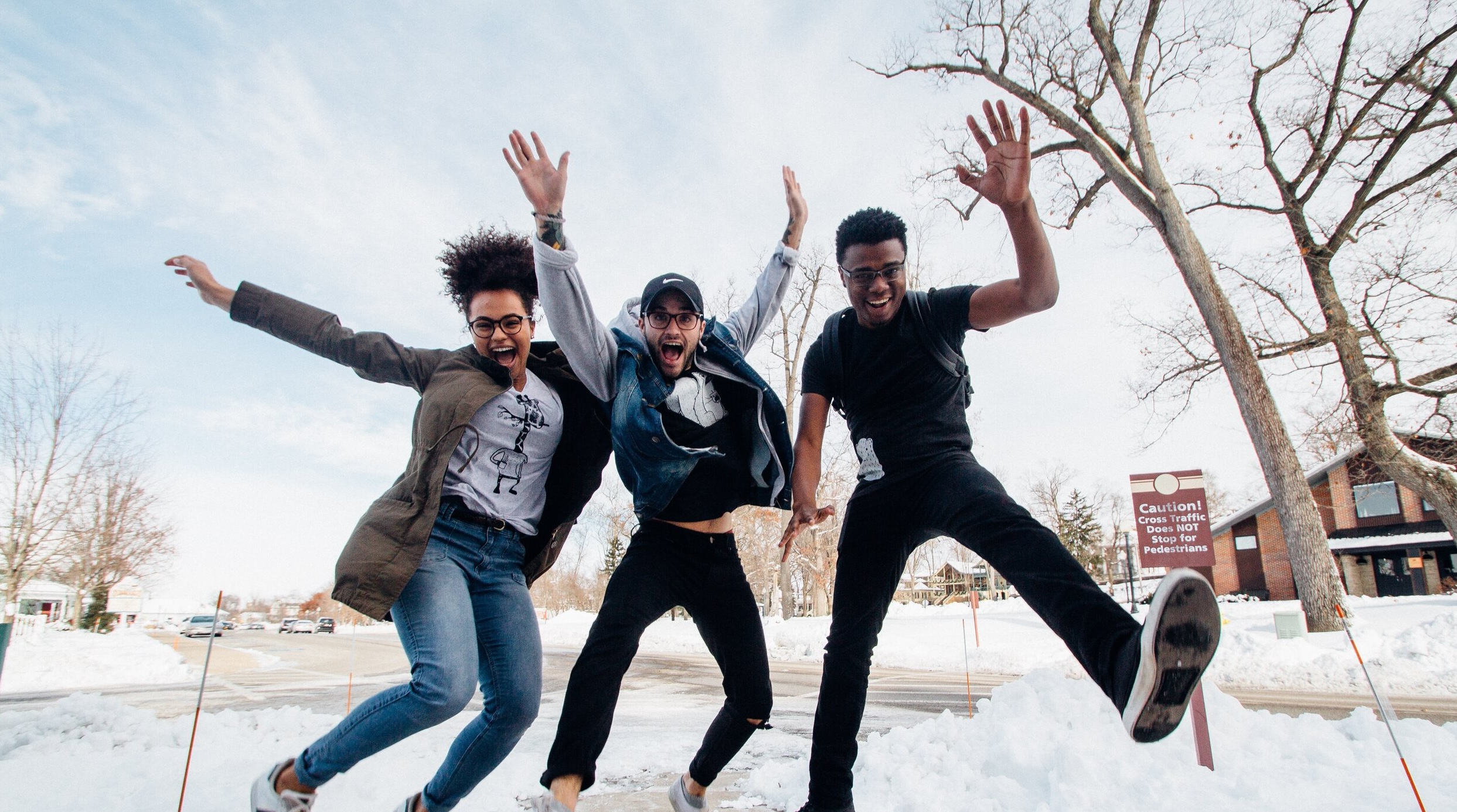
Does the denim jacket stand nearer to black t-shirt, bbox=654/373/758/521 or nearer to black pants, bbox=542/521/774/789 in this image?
black t-shirt, bbox=654/373/758/521

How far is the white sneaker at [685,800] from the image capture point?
2977mm

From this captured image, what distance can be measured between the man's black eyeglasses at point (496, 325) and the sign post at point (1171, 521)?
25.4 feet

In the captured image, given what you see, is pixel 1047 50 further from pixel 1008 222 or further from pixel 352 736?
pixel 352 736

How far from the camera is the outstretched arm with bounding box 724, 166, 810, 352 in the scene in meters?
3.41

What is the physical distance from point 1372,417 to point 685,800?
14746mm

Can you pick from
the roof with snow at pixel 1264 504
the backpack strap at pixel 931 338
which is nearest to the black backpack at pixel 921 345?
the backpack strap at pixel 931 338

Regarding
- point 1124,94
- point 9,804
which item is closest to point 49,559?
point 9,804

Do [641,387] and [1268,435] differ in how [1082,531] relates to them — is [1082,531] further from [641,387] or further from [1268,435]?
[641,387]

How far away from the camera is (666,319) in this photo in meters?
2.80

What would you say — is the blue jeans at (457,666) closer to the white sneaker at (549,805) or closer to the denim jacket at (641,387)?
the white sneaker at (549,805)

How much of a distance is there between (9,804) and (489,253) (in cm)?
323

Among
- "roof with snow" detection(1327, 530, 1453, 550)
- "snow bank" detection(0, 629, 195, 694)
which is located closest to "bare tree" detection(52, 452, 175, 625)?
"snow bank" detection(0, 629, 195, 694)

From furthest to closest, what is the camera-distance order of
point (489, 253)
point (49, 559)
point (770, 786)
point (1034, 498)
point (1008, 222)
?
point (1034, 498) < point (49, 559) < point (770, 786) < point (489, 253) < point (1008, 222)

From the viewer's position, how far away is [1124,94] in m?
13.6
